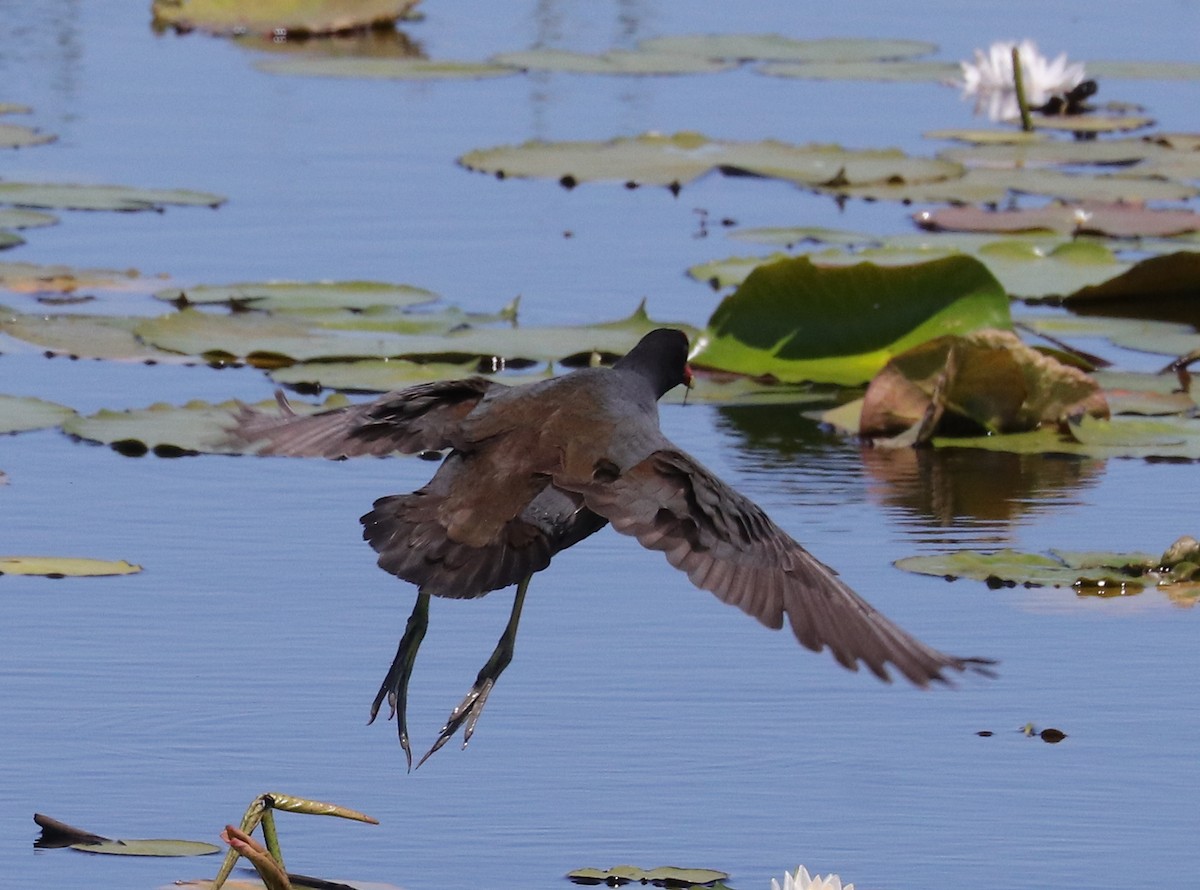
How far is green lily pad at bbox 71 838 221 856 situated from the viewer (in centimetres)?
383

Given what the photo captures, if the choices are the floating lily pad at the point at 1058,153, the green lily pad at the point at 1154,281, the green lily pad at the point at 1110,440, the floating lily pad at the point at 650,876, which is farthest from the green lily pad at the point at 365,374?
the floating lily pad at the point at 1058,153

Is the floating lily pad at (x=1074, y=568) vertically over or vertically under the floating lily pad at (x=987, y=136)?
under

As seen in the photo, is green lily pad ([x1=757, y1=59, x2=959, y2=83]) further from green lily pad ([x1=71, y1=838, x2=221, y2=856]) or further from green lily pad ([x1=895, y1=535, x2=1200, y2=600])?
green lily pad ([x1=71, y1=838, x2=221, y2=856])

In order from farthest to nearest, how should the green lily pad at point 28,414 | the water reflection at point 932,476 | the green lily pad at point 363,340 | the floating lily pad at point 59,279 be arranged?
the floating lily pad at point 59,279
the green lily pad at point 363,340
the green lily pad at point 28,414
the water reflection at point 932,476

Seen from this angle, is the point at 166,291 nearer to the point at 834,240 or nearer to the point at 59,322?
the point at 59,322

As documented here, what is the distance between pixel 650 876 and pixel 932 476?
9.58ft

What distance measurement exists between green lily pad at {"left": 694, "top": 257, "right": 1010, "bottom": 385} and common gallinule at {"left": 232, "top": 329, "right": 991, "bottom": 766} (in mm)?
2560

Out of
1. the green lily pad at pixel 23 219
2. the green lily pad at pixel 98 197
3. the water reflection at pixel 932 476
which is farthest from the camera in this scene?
the green lily pad at pixel 98 197

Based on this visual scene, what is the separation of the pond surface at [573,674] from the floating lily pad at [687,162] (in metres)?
1.23

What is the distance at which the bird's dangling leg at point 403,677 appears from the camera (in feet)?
14.1

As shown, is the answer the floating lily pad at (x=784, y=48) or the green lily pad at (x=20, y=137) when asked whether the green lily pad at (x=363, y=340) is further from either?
the floating lily pad at (x=784, y=48)

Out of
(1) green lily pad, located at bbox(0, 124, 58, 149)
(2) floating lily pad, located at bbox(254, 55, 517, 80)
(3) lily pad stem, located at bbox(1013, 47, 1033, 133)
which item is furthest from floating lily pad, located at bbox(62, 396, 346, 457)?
(2) floating lily pad, located at bbox(254, 55, 517, 80)

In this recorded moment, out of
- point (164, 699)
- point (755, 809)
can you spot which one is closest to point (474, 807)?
point (755, 809)

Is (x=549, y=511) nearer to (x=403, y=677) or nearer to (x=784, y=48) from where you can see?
(x=403, y=677)
